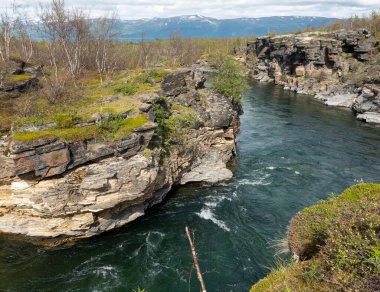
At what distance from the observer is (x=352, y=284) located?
400 inches

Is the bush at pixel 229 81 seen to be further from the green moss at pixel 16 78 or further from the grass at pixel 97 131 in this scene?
the green moss at pixel 16 78

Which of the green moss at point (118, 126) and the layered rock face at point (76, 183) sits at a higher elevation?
the green moss at point (118, 126)

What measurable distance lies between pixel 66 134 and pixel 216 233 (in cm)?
1622

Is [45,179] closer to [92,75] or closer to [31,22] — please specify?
[92,75]

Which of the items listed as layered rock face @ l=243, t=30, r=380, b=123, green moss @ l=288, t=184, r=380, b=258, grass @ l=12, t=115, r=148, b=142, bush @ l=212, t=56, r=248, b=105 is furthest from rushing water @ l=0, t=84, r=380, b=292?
layered rock face @ l=243, t=30, r=380, b=123

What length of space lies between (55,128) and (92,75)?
3019 centimetres

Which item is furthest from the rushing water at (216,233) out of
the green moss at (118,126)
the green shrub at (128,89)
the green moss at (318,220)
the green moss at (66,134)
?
the green shrub at (128,89)

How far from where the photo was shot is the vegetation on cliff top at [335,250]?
10.3 m

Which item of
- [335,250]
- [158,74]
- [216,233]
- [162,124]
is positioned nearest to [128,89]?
[162,124]

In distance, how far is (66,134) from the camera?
2781cm

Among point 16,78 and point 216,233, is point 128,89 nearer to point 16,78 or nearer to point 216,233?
point 16,78

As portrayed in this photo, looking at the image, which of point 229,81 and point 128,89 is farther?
point 229,81

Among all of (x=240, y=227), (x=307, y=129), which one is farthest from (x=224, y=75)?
(x=240, y=227)

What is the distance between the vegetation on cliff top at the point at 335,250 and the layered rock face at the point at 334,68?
60397 mm
